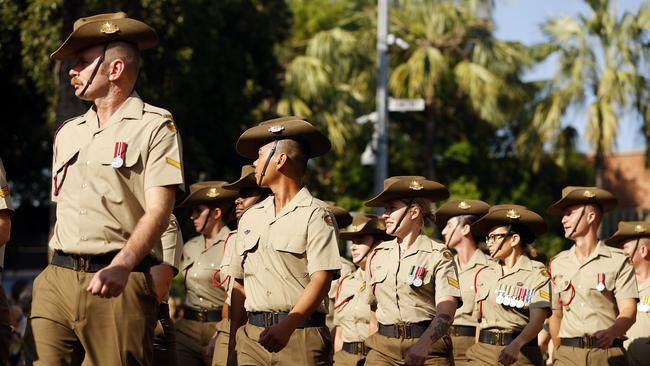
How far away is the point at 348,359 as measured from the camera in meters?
12.7

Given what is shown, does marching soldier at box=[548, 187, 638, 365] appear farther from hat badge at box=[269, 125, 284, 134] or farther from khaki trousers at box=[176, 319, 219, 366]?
hat badge at box=[269, 125, 284, 134]

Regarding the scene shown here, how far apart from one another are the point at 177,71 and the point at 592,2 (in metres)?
17.7

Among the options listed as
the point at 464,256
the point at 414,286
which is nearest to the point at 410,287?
A: the point at 414,286

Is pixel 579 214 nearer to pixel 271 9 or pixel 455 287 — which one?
pixel 455 287

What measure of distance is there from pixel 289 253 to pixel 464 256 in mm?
5193

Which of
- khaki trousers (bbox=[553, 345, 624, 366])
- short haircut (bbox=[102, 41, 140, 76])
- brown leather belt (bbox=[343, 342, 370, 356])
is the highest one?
short haircut (bbox=[102, 41, 140, 76])

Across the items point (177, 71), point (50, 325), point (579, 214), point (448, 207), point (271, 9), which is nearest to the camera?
point (50, 325)

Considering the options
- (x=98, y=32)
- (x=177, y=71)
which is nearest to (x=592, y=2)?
(x=177, y=71)

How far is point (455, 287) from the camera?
32.8 feet

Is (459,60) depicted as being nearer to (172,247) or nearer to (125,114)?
(172,247)

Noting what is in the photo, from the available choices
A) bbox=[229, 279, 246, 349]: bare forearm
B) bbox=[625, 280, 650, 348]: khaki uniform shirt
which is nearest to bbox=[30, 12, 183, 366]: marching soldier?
bbox=[229, 279, 246, 349]: bare forearm

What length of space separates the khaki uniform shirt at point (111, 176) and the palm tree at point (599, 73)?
1192 inches

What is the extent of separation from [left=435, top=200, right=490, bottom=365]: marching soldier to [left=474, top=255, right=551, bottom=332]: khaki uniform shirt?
1.46 feet

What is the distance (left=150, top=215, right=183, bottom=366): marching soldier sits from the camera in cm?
942
